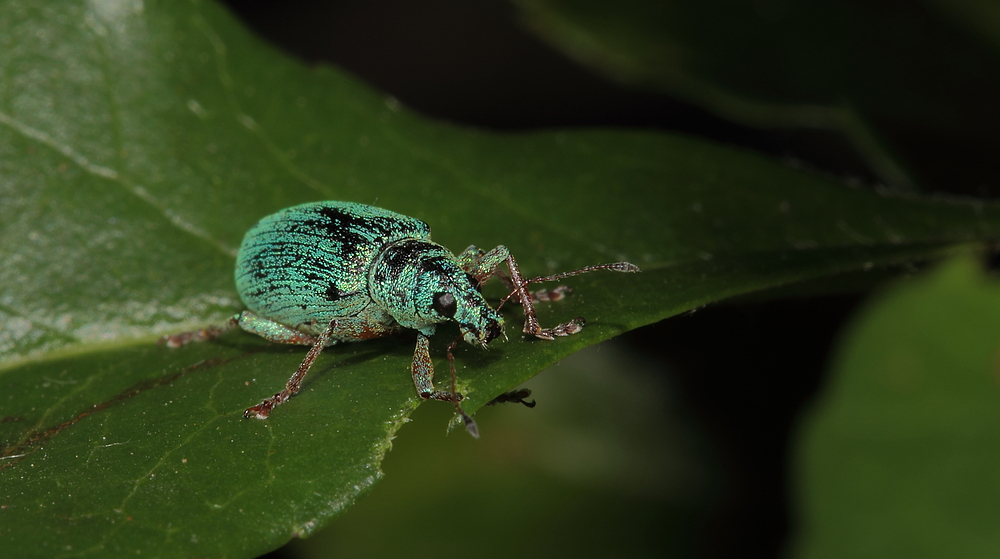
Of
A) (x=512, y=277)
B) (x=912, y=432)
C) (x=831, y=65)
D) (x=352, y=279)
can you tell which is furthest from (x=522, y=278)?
(x=831, y=65)

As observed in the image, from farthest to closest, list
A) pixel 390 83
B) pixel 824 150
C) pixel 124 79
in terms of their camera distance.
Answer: pixel 390 83
pixel 824 150
pixel 124 79

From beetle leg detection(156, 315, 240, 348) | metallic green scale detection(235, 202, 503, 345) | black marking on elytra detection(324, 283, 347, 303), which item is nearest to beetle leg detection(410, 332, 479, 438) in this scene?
metallic green scale detection(235, 202, 503, 345)

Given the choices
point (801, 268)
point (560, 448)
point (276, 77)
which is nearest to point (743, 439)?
point (560, 448)

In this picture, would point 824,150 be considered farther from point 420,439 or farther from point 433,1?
point 433,1

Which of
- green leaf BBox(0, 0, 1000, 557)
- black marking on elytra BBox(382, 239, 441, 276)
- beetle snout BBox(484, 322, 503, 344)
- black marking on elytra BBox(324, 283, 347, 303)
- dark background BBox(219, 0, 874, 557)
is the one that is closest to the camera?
green leaf BBox(0, 0, 1000, 557)

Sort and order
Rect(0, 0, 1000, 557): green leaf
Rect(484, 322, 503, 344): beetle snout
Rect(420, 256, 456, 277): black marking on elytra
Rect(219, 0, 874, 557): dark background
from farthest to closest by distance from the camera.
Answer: Rect(219, 0, 874, 557): dark background
Rect(420, 256, 456, 277): black marking on elytra
Rect(484, 322, 503, 344): beetle snout
Rect(0, 0, 1000, 557): green leaf

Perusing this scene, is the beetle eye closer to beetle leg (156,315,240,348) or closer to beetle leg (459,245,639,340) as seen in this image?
beetle leg (459,245,639,340)
